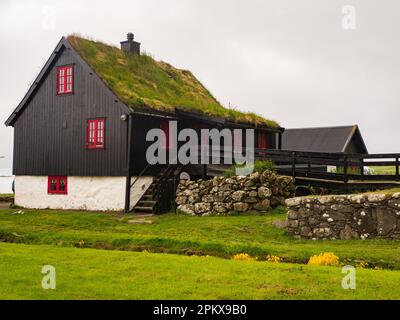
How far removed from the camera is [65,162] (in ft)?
89.5

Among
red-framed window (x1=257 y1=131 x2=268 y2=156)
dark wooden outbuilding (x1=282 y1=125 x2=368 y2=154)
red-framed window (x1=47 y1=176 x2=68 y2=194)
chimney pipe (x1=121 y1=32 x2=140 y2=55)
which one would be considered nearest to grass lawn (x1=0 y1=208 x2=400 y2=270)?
red-framed window (x1=47 y1=176 x2=68 y2=194)

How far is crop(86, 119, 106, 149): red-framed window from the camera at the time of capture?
25.9 m

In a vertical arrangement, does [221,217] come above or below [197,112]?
below

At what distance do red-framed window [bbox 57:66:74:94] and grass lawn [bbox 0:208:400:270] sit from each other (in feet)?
25.1

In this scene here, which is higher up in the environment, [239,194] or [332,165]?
[332,165]

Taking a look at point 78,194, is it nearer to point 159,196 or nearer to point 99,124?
point 99,124

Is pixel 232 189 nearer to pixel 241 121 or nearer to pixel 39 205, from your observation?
pixel 241 121

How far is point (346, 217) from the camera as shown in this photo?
15.4 metres

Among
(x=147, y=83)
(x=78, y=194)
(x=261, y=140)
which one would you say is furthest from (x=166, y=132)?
(x=261, y=140)

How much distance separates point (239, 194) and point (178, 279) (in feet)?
39.6

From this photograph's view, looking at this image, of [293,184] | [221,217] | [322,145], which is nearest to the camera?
[221,217]

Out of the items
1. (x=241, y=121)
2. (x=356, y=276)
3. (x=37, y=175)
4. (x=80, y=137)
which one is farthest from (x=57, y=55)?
(x=356, y=276)

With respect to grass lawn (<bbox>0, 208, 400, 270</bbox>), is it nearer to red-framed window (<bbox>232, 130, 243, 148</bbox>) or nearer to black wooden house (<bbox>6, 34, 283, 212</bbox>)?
black wooden house (<bbox>6, 34, 283, 212</bbox>)
